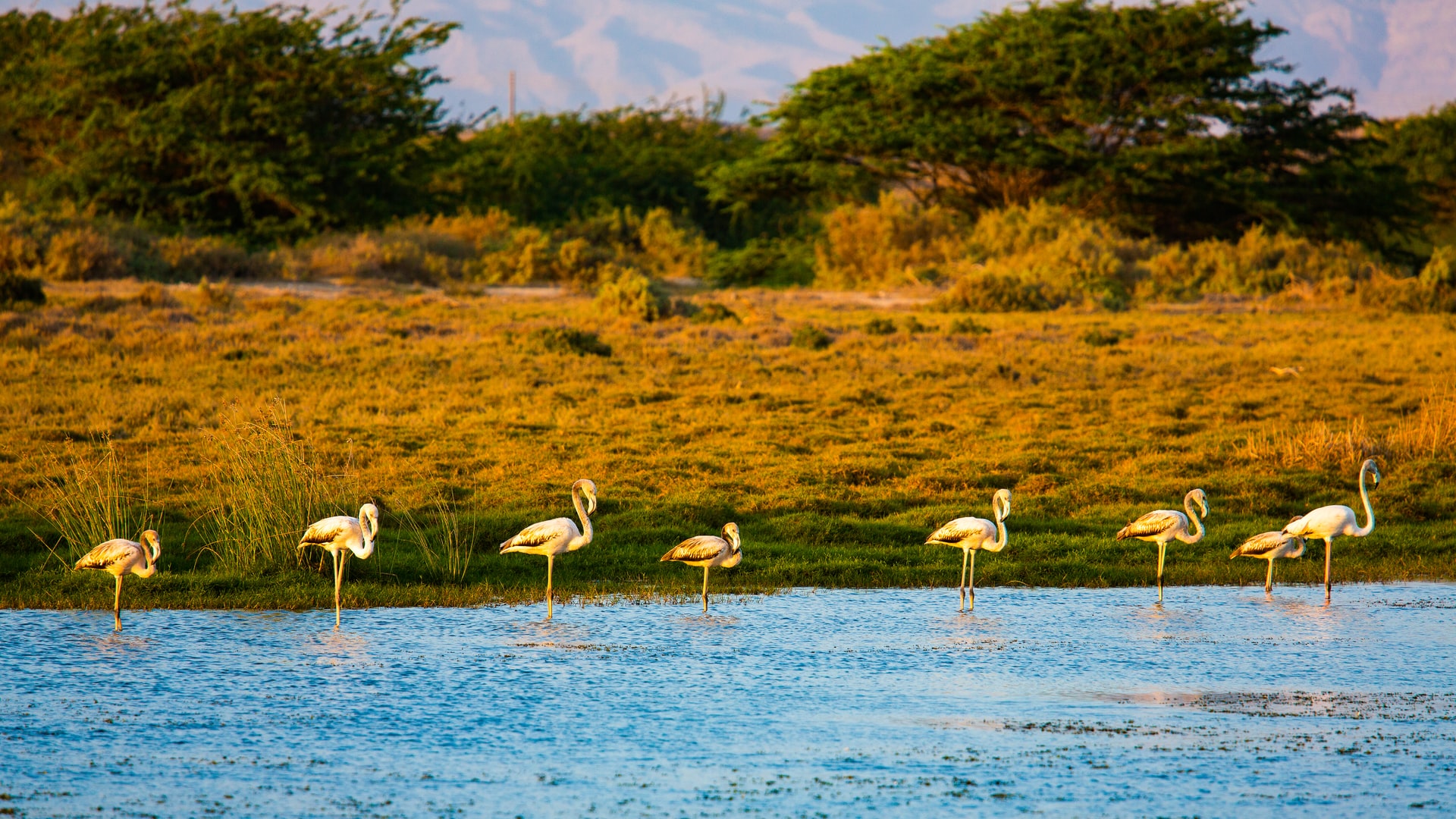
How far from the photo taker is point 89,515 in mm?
11211

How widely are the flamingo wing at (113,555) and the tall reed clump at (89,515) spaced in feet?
4.38

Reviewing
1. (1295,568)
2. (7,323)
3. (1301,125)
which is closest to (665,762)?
(1295,568)

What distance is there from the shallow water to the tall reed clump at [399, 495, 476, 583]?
1303 mm

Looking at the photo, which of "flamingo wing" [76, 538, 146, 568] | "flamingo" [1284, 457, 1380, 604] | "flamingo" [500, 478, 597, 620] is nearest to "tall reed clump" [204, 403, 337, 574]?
"flamingo wing" [76, 538, 146, 568]

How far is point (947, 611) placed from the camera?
1030 cm

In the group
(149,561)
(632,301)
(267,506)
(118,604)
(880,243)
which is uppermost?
(880,243)

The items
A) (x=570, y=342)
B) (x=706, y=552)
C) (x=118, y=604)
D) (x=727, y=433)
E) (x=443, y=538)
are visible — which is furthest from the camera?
(x=570, y=342)

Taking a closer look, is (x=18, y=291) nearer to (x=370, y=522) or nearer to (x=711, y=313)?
(x=711, y=313)

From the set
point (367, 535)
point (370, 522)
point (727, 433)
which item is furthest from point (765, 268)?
point (367, 535)

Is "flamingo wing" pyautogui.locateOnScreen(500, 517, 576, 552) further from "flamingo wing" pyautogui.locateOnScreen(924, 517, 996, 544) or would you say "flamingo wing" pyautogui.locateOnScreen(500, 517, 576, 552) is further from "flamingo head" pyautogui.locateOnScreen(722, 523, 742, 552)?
"flamingo wing" pyautogui.locateOnScreen(924, 517, 996, 544)

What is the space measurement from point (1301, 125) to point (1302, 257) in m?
6.00

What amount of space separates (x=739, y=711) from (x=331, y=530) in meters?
3.62

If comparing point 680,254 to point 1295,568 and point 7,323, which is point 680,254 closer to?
point 7,323

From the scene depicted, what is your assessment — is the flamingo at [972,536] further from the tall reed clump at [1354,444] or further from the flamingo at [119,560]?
the tall reed clump at [1354,444]
